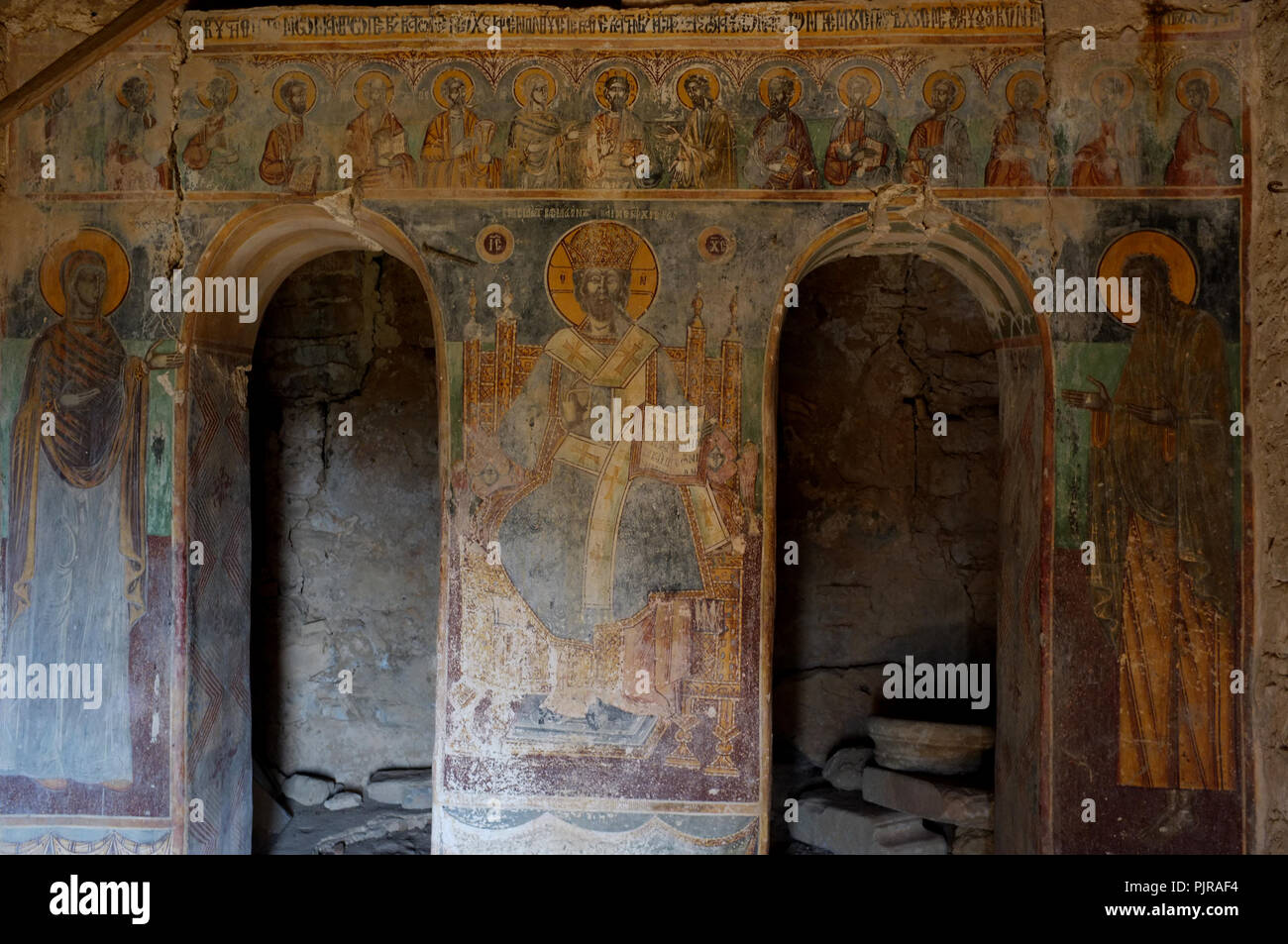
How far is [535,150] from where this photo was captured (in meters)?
4.87

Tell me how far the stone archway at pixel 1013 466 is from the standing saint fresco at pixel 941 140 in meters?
0.13

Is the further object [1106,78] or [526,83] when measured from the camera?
[526,83]

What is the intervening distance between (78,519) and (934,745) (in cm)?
475

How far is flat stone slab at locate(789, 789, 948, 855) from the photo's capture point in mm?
5660

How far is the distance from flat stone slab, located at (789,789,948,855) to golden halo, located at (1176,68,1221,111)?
398 cm

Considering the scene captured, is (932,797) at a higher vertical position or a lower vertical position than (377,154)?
lower

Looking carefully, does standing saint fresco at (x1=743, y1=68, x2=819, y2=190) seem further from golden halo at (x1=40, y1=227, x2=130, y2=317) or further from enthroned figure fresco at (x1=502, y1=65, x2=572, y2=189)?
golden halo at (x1=40, y1=227, x2=130, y2=317)

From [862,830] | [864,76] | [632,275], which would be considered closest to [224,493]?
[632,275]

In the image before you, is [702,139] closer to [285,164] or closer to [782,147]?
[782,147]

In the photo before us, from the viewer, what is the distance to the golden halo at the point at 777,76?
4836 mm

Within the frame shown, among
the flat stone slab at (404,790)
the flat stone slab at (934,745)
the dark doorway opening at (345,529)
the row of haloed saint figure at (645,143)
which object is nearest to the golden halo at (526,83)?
the row of haloed saint figure at (645,143)

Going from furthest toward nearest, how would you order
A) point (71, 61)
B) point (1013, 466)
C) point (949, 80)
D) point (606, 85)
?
point (1013, 466) → point (606, 85) → point (949, 80) → point (71, 61)

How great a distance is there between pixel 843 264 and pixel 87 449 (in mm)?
4603

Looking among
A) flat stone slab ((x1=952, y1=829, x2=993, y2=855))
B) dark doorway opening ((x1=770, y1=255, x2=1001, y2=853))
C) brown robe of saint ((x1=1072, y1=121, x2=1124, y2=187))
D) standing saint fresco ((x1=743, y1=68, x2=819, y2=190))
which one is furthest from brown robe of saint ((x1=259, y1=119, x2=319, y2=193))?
flat stone slab ((x1=952, y1=829, x2=993, y2=855))
